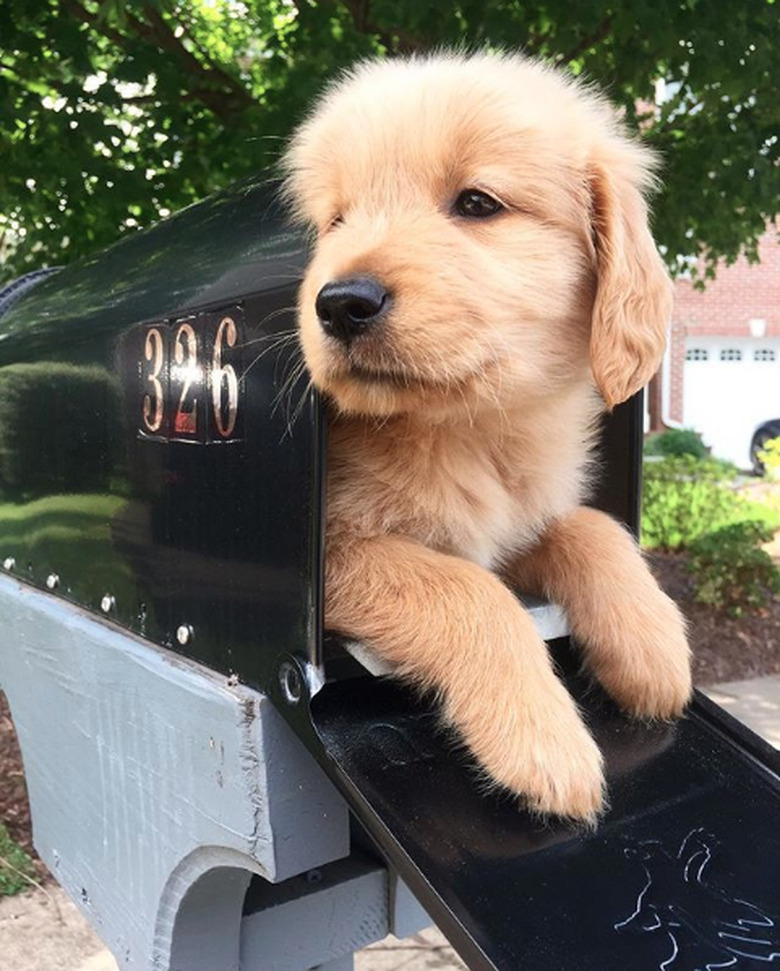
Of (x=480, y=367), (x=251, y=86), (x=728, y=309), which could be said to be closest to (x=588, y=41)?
(x=251, y=86)

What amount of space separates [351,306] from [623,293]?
466 millimetres

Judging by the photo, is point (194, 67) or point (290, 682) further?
point (194, 67)

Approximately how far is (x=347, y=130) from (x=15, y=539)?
1.43 m

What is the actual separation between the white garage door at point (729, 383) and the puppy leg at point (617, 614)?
21.7m

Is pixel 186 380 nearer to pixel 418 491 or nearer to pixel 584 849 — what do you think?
pixel 418 491

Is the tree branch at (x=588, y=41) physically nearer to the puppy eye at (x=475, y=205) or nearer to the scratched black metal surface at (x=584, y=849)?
the puppy eye at (x=475, y=205)

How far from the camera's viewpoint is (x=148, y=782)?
1801 mm

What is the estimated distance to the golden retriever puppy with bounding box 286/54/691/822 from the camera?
4.37 feet

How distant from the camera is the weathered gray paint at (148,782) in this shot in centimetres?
147

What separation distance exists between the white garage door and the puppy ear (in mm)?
21875

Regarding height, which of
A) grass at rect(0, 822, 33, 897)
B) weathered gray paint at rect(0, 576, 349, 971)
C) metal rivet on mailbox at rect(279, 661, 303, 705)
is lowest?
grass at rect(0, 822, 33, 897)

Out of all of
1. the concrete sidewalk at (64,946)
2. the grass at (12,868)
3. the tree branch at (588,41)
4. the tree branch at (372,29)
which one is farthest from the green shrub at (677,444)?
the grass at (12,868)

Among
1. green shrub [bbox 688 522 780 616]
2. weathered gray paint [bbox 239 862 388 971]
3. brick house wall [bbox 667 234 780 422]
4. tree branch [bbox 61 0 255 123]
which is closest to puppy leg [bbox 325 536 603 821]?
weathered gray paint [bbox 239 862 388 971]

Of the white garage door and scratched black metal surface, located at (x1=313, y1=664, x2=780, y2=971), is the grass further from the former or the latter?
the white garage door
